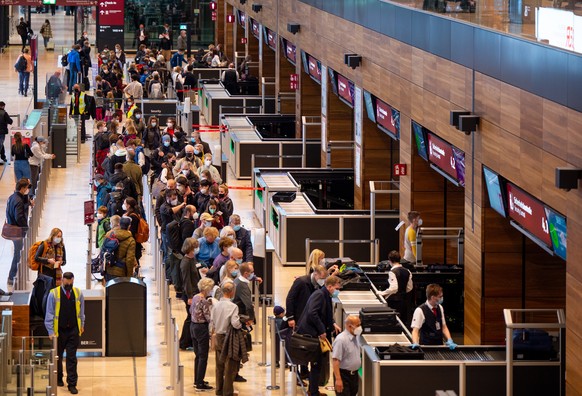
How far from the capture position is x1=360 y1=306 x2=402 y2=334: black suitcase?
55.9 ft

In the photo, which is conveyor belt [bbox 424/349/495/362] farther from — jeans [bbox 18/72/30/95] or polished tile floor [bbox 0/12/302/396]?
jeans [bbox 18/72/30/95]

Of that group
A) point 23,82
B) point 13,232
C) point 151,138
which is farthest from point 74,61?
point 13,232

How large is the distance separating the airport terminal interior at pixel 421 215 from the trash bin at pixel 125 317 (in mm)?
29

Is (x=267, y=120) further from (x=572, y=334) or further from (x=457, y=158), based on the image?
(x=572, y=334)

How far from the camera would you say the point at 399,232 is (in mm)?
23109

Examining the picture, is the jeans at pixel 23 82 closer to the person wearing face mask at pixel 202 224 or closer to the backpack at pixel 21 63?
the backpack at pixel 21 63

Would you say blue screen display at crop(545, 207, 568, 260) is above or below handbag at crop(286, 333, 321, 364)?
above

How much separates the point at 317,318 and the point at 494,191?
9.50 ft

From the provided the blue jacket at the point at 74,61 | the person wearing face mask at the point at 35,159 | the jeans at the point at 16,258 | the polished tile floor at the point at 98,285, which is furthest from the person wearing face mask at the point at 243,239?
the blue jacket at the point at 74,61

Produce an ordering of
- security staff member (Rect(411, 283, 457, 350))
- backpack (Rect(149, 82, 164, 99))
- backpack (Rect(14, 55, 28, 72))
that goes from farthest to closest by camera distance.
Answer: backpack (Rect(14, 55, 28, 72)) → backpack (Rect(149, 82, 164, 99)) → security staff member (Rect(411, 283, 457, 350))

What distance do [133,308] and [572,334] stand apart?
6.57 metres

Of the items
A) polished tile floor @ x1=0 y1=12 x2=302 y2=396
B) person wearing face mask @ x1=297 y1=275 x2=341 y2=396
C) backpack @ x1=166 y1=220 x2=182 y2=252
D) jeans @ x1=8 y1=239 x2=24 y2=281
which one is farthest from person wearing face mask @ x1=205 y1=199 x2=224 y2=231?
person wearing face mask @ x1=297 y1=275 x2=341 y2=396

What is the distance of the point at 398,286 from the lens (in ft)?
61.4

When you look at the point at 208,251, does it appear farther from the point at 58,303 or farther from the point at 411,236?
the point at 58,303
